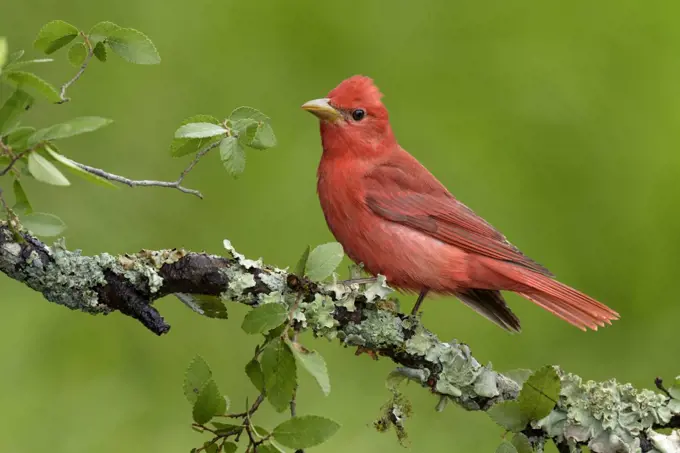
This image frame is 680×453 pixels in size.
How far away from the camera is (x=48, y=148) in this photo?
2.43 m

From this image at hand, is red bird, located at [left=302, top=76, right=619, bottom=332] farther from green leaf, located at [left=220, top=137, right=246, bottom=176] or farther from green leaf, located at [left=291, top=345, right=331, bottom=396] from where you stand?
green leaf, located at [left=291, top=345, right=331, bottom=396]

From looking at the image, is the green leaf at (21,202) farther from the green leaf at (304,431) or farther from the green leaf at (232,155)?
the green leaf at (304,431)

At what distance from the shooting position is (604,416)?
3.22 m

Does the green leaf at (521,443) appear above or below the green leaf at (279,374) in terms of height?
above

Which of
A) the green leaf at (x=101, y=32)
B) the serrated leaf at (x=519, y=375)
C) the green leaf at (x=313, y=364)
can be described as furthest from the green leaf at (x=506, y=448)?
the green leaf at (x=101, y=32)

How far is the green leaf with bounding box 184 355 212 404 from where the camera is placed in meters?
Result: 2.74

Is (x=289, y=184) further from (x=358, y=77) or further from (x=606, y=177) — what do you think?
(x=606, y=177)

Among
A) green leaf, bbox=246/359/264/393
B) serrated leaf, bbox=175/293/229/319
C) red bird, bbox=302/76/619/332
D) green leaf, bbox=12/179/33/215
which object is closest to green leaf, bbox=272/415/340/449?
green leaf, bbox=246/359/264/393

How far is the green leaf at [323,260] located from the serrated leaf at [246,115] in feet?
1.18

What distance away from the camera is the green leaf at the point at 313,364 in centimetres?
255

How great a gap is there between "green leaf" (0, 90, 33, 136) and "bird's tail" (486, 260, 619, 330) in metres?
2.01

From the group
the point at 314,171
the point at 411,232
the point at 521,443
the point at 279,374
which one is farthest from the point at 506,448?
the point at 314,171

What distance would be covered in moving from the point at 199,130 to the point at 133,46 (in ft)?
0.85

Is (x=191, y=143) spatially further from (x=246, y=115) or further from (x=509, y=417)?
(x=509, y=417)
